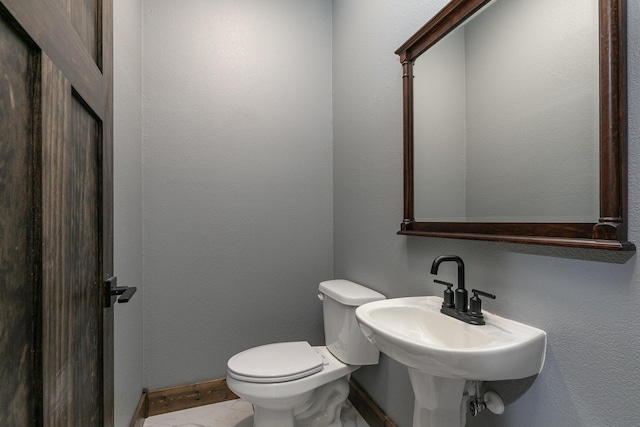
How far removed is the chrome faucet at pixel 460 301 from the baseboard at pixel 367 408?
0.81 metres

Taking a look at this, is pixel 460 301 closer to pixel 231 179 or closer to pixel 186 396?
pixel 231 179

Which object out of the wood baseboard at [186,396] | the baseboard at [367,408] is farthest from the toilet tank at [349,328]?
the wood baseboard at [186,396]

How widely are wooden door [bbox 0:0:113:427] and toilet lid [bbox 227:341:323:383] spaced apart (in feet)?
2.41

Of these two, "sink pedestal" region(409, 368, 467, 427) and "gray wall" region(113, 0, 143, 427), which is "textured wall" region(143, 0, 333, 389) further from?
"sink pedestal" region(409, 368, 467, 427)

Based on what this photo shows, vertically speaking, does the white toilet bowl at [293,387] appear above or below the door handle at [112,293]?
below

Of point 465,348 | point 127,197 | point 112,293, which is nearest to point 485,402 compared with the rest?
point 465,348

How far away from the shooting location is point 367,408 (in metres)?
1.78

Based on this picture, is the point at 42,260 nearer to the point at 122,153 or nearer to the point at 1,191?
the point at 1,191

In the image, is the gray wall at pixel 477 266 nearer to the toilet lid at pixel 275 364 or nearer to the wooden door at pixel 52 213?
the toilet lid at pixel 275 364

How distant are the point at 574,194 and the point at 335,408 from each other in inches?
57.0

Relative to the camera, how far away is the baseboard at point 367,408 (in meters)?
1.62

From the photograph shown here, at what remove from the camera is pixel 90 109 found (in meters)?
0.70

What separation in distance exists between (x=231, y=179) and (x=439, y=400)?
1.55 meters

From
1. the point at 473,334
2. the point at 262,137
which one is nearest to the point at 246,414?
the point at 473,334
